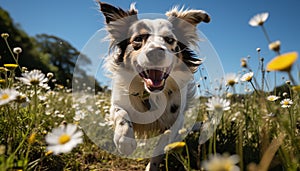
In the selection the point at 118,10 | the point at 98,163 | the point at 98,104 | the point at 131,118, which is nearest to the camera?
the point at 98,163

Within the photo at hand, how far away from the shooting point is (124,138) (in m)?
2.85

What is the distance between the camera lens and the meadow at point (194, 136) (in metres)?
1.15

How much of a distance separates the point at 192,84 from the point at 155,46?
134 centimetres

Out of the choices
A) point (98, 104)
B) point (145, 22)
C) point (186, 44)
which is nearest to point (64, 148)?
point (145, 22)

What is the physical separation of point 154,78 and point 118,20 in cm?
104

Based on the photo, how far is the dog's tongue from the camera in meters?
3.45

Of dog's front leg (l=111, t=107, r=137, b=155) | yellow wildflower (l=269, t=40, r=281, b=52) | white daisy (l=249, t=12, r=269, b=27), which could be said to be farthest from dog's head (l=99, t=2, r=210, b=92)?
yellow wildflower (l=269, t=40, r=281, b=52)

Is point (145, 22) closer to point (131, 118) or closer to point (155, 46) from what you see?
point (155, 46)

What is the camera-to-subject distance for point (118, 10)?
13.0 ft

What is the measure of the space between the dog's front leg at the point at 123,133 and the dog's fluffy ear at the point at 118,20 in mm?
1195

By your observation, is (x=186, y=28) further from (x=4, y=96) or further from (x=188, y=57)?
(x=4, y=96)

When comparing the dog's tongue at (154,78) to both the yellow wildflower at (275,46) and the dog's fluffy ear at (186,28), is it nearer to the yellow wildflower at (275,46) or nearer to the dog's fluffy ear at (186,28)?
the dog's fluffy ear at (186,28)

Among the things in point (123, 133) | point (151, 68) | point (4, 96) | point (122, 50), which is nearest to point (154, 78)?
point (151, 68)

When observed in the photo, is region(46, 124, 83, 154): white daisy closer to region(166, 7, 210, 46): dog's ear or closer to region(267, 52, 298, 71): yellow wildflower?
region(267, 52, 298, 71): yellow wildflower
